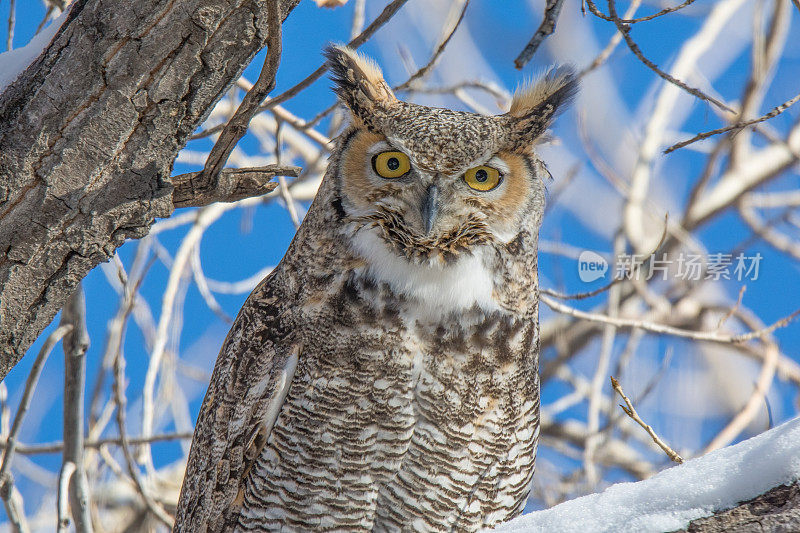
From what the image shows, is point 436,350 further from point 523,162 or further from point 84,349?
point 84,349

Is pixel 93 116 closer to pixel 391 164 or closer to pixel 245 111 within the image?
pixel 245 111

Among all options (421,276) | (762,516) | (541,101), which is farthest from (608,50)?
(762,516)

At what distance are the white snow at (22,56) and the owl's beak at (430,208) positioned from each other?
86 centimetres

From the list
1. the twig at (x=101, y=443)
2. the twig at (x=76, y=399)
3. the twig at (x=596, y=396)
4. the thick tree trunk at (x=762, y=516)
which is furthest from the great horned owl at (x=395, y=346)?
the twig at (x=596, y=396)

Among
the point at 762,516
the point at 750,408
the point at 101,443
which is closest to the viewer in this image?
the point at 762,516

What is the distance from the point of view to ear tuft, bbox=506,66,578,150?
214cm

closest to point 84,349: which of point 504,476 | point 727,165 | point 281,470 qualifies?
point 281,470

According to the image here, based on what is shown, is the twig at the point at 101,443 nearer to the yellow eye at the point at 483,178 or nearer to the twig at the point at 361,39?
the twig at the point at 361,39

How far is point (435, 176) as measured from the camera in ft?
6.32

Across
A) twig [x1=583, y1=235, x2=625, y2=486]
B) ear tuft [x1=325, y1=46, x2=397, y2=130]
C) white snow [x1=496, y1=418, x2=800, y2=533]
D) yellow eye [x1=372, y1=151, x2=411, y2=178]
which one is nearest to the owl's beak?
yellow eye [x1=372, y1=151, x2=411, y2=178]

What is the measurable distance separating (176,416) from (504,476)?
6.28 feet

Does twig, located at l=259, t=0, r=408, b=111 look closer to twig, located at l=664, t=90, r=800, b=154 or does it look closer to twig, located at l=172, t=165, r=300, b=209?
twig, located at l=172, t=165, r=300, b=209

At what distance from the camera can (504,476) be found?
214 centimetres

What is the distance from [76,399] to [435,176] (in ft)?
3.67
